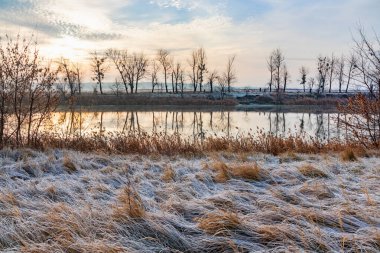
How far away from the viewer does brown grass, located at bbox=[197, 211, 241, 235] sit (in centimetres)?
332

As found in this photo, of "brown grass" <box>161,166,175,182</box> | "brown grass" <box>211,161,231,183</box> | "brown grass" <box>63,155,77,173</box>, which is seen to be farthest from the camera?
"brown grass" <box>63,155,77,173</box>

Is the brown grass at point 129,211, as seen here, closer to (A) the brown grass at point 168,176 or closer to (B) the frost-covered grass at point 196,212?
(B) the frost-covered grass at point 196,212

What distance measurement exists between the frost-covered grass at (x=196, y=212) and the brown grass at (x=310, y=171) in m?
0.02

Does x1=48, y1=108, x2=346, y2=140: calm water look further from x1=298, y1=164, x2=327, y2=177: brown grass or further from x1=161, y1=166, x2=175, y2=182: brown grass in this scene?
x1=298, y1=164, x2=327, y2=177: brown grass

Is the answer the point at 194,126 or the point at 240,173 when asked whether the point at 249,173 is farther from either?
the point at 194,126

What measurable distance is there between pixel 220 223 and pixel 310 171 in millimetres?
2953

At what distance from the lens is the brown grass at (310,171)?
5759 millimetres

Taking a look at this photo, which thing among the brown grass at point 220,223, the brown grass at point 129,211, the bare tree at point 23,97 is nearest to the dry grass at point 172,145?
the bare tree at point 23,97

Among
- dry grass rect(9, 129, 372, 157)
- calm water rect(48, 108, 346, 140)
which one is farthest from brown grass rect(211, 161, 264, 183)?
calm water rect(48, 108, 346, 140)

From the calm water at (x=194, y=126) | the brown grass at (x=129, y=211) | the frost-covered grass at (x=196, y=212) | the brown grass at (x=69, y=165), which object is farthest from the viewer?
the calm water at (x=194, y=126)

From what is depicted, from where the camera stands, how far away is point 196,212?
386 centimetres

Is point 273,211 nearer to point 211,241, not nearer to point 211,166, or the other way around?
point 211,241

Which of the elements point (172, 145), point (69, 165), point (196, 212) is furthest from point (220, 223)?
point (172, 145)

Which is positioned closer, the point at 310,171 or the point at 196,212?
the point at 196,212
